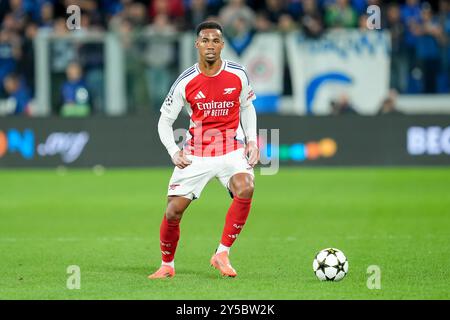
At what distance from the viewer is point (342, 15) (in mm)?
22500

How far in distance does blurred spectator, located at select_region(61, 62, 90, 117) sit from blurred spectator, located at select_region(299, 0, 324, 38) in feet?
15.8

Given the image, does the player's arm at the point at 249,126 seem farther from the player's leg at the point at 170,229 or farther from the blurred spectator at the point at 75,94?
the blurred spectator at the point at 75,94

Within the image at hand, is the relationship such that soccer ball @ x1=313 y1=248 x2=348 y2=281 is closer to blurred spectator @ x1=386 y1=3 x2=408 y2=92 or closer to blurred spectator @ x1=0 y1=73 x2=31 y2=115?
blurred spectator @ x1=386 y1=3 x2=408 y2=92

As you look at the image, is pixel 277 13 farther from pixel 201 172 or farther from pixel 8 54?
pixel 201 172

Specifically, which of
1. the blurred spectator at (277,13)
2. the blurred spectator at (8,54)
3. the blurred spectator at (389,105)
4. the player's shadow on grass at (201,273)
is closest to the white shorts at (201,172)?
the player's shadow on grass at (201,273)

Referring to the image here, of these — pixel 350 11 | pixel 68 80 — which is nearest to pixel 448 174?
pixel 350 11

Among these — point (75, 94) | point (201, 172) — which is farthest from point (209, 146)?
point (75, 94)

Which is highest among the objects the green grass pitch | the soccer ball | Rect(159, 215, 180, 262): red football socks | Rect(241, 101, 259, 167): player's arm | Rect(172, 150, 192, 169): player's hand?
Rect(241, 101, 259, 167): player's arm

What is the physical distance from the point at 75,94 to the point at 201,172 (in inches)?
507

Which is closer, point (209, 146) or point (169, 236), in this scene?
point (169, 236)

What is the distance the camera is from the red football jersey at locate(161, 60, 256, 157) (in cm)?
918

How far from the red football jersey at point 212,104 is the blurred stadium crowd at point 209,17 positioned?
41.2 feet

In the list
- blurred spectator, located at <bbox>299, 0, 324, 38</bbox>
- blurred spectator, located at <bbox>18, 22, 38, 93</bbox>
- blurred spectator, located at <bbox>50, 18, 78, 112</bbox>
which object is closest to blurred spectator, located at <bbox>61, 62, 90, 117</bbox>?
blurred spectator, located at <bbox>50, 18, 78, 112</bbox>

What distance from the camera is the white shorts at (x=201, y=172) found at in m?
9.20
